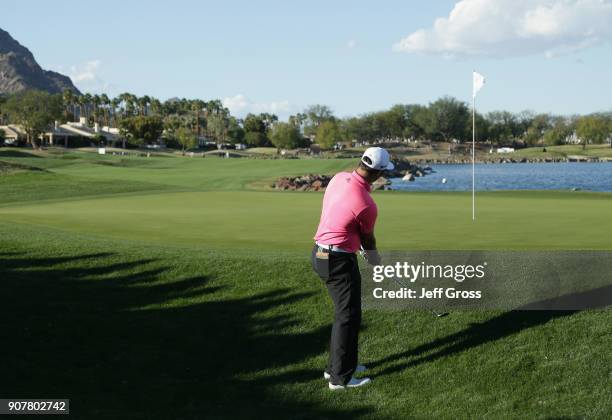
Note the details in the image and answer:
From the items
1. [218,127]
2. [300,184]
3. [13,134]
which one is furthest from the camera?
[218,127]

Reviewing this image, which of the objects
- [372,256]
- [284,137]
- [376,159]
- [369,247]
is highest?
[284,137]

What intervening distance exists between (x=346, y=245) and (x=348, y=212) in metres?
0.35

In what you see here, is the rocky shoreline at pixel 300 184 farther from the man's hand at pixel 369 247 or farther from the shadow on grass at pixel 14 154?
the shadow on grass at pixel 14 154

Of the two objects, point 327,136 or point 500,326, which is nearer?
point 500,326

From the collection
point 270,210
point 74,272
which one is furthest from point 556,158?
point 74,272

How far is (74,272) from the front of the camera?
12680 millimetres

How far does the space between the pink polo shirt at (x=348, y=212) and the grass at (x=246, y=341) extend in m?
1.61

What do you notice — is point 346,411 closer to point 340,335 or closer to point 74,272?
point 340,335

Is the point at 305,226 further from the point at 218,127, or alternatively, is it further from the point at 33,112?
the point at 218,127

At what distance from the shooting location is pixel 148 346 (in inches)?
367

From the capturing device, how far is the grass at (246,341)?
24.6 feet

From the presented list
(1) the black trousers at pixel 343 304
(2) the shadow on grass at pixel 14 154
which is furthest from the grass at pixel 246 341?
(2) the shadow on grass at pixel 14 154

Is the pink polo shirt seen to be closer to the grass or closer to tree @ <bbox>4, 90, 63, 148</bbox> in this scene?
the grass

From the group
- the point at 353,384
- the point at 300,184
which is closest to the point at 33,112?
the point at 300,184
